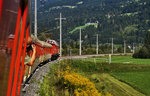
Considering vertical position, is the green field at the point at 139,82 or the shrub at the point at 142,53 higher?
the shrub at the point at 142,53

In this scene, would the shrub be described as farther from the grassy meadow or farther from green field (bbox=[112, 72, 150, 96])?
green field (bbox=[112, 72, 150, 96])

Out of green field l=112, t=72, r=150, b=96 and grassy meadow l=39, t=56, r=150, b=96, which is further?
green field l=112, t=72, r=150, b=96

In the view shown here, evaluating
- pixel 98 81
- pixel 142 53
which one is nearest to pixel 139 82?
pixel 98 81

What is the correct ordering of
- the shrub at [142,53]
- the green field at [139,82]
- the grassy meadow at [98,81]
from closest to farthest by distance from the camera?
the grassy meadow at [98,81]
the green field at [139,82]
the shrub at [142,53]

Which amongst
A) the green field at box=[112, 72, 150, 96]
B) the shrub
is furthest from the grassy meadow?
the shrub

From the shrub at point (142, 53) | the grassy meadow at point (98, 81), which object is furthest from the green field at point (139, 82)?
the shrub at point (142, 53)

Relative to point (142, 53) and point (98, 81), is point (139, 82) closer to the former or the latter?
point (98, 81)

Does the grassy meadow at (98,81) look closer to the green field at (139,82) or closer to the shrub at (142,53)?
the green field at (139,82)

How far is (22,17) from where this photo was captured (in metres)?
3.24

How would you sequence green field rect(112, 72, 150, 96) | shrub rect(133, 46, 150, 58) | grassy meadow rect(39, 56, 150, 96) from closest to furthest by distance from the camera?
grassy meadow rect(39, 56, 150, 96)
green field rect(112, 72, 150, 96)
shrub rect(133, 46, 150, 58)

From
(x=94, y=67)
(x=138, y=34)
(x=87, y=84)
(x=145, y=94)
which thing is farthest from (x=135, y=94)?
(x=138, y=34)

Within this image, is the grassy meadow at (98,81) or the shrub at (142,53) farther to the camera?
the shrub at (142,53)

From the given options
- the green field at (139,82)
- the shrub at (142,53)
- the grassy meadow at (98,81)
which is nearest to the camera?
the grassy meadow at (98,81)

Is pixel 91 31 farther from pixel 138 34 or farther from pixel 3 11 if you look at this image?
pixel 3 11
